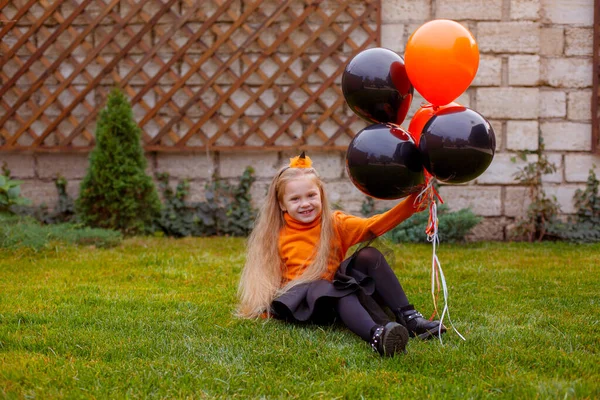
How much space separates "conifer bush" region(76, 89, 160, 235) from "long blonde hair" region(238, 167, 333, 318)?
7.80 feet

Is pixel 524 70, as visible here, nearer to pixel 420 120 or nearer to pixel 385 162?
pixel 420 120

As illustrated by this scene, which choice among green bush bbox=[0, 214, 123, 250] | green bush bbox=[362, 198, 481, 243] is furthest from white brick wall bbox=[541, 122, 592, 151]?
green bush bbox=[0, 214, 123, 250]

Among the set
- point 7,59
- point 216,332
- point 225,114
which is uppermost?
point 7,59

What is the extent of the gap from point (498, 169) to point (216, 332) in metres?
3.61

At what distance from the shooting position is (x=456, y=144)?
2043mm

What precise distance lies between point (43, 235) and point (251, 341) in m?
2.63

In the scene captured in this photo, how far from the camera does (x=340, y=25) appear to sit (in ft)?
17.5

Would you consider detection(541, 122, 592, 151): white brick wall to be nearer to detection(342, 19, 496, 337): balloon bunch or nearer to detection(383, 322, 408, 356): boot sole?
detection(342, 19, 496, 337): balloon bunch

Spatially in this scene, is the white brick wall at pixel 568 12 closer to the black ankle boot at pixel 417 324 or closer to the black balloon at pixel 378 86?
the black balloon at pixel 378 86

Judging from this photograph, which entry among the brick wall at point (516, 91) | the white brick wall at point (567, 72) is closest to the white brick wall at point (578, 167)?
the brick wall at point (516, 91)

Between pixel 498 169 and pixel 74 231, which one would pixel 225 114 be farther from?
pixel 498 169

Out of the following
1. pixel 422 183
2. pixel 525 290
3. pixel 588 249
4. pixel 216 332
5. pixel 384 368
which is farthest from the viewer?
pixel 588 249

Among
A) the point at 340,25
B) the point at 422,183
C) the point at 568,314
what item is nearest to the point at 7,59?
the point at 340,25

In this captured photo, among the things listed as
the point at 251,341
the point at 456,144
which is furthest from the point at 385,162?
the point at 251,341
